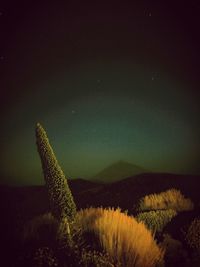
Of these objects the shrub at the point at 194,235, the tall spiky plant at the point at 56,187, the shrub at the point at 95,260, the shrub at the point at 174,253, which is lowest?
the shrub at the point at 174,253

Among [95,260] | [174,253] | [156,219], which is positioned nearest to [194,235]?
[174,253]

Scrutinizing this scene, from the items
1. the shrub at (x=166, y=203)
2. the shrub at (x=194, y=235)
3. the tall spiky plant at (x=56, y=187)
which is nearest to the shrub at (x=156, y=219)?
the shrub at (x=194, y=235)

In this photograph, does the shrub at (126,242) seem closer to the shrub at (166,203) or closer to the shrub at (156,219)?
the shrub at (156,219)

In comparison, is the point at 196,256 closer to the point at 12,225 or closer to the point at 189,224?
the point at 189,224

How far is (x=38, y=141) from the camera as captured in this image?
562cm

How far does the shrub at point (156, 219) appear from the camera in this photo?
6.32 m

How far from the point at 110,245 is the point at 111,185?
26.4 ft

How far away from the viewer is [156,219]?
21.3 ft

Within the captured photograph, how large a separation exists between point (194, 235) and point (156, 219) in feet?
3.80

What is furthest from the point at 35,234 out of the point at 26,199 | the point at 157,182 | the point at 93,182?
the point at 93,182

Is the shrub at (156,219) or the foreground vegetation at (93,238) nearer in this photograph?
the foreground vegetation at (93,238)

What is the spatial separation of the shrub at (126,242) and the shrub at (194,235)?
113cm

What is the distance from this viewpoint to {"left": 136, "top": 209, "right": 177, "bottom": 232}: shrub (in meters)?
6.32

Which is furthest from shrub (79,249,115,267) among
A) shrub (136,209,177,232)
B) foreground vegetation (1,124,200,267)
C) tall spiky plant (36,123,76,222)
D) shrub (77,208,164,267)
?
shrub (136,209,177,232)
